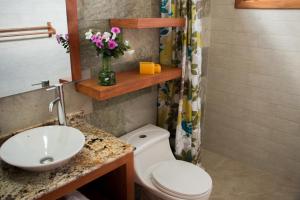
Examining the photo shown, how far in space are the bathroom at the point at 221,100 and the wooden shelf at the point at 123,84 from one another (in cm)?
7

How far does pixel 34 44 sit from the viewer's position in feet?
5.19

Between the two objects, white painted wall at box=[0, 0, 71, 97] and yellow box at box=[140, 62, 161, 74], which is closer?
white painted wall at box=[0, 0, 71, 97]

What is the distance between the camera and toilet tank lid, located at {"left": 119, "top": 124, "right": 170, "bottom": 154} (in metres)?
2.06

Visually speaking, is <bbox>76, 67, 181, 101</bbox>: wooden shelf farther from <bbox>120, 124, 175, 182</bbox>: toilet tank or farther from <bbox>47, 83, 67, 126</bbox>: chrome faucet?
<bbox>120, 124, 175, 182</bbox>: toilet tank

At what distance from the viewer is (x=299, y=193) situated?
2.40 metres

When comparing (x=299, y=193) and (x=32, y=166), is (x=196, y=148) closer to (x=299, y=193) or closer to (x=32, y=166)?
(x=299, y=193)

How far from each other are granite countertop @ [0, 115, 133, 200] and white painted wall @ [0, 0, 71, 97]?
453mm

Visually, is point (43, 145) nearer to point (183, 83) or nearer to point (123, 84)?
point (123, 84)

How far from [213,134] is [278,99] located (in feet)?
2.65

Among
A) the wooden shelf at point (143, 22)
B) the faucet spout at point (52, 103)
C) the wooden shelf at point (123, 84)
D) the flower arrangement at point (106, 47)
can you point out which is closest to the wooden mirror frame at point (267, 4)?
the wooden shelf at point (143, 22)

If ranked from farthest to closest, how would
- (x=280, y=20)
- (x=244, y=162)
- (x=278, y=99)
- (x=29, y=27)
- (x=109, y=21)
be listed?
(x=244, y=162) < (x=278, y=99) < (x=280, y=20) < (x=109, y=21) < (x=29, y=27)

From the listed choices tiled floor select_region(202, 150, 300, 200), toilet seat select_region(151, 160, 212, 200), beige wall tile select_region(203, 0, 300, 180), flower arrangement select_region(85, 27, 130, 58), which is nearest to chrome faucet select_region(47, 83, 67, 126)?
flower arrangement select_region(85, 27, 130, 58)

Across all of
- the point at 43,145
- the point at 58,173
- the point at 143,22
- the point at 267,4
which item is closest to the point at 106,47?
the point at 143,22

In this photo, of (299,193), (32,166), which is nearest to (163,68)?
(32,166)
